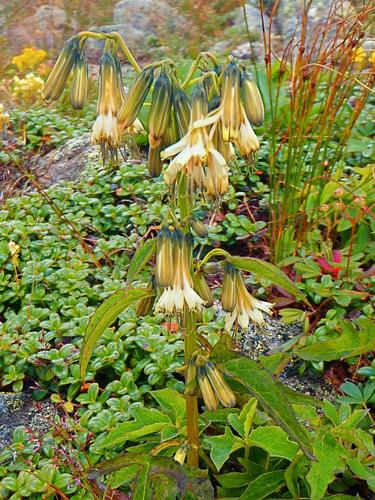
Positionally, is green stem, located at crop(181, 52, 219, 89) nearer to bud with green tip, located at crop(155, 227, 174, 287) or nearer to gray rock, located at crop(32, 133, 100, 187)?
bud with green tip, located at crop(155, 227, 174, 287)

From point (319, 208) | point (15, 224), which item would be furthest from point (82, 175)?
point (319, 208)

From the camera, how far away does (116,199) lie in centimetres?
354

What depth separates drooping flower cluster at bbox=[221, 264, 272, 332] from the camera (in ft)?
5.80

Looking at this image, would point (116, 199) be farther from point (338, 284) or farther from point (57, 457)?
point (57, 457)

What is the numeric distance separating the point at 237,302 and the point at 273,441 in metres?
0.38

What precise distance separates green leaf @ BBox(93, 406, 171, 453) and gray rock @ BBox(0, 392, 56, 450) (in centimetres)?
44

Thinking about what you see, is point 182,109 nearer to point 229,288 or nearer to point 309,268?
point 229,288

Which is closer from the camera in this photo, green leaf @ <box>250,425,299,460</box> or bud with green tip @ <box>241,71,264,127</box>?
bud with green tip @ <box>241,71,264,127</box>

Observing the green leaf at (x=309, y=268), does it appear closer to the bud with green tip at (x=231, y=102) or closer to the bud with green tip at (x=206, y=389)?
the bud with green tip at (x=206, y=389)

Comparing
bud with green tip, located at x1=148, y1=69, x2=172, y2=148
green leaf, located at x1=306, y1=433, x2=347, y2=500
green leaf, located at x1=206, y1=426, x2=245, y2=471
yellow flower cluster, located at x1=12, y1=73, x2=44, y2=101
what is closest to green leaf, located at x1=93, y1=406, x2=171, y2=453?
green leaf, located at x1=206, y1=426, x2=245, y2=471

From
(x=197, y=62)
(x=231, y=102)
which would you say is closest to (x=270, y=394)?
(x=231, y=102)

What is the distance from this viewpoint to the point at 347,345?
84.8 inches

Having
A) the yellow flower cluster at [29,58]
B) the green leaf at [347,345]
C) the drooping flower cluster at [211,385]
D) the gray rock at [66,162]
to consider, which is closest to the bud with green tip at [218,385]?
the drooping flower cluster at [211,385]

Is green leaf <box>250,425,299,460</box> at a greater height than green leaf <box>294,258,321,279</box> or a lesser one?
greater
